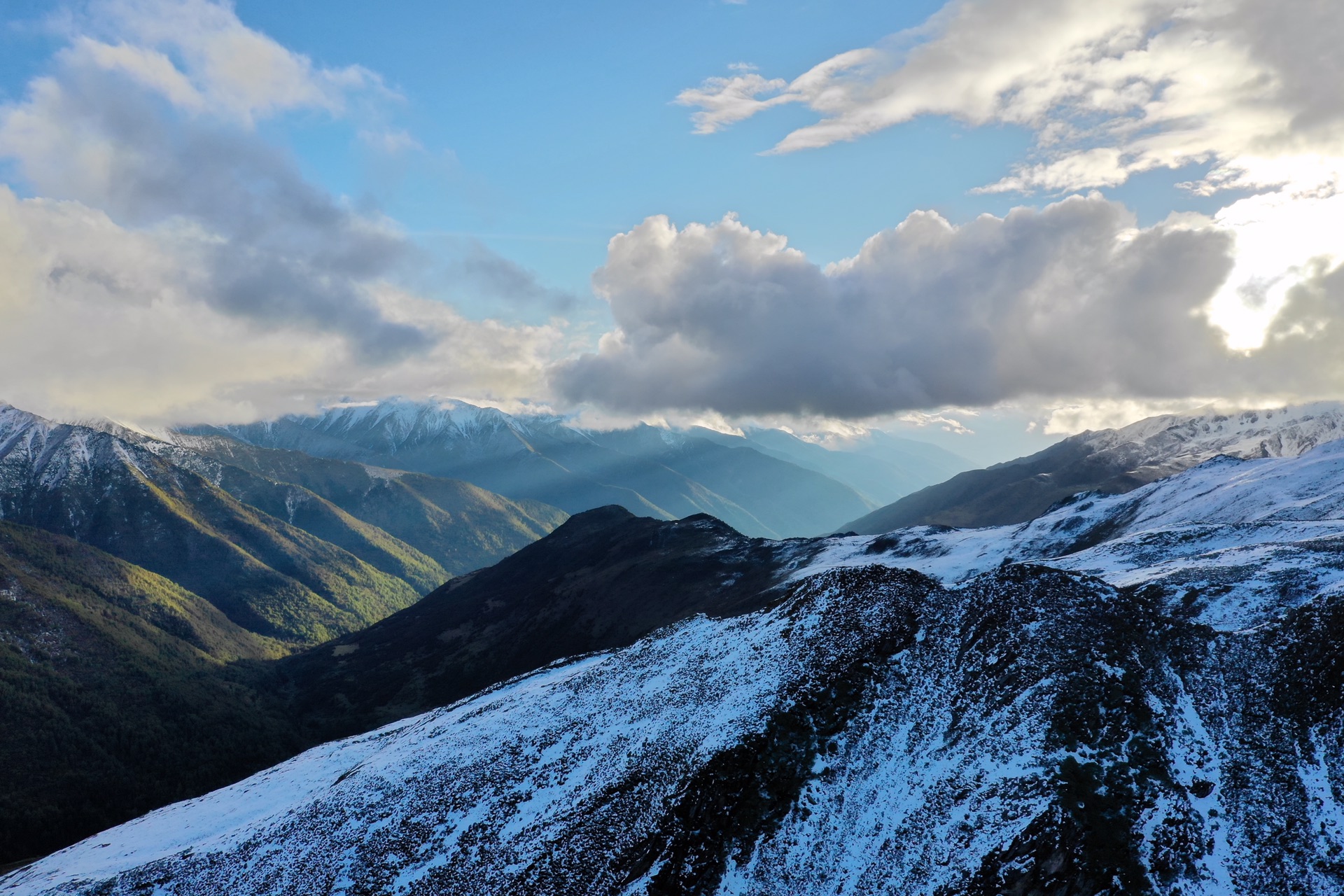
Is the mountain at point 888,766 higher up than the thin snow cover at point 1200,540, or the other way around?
the thin snow cover at point 1200,540

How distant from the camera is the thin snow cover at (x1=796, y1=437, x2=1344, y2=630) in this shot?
52188 mm

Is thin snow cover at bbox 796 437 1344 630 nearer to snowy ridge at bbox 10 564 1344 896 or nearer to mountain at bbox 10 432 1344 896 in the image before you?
mountain at bbox 10 432 1344 896

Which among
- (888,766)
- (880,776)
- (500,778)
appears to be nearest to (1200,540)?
(888,766)

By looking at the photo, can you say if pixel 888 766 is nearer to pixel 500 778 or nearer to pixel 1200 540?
pixel 500 778

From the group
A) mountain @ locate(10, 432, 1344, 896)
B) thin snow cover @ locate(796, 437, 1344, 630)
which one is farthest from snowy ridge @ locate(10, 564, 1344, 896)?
thin snow cover @ locate(796, 437, 1344, 630)

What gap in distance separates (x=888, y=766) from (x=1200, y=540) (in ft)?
199

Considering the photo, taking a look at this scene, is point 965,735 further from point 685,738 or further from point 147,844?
point 147,844

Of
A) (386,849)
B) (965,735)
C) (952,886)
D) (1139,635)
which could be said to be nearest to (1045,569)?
(1139,635)

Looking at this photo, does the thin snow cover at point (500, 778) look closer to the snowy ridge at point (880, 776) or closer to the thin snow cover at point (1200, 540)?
the snowy ridge at point (880, 776)

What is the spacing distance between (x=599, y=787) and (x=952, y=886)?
922 inches

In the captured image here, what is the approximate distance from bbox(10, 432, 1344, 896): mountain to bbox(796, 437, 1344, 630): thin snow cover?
26.2 inches

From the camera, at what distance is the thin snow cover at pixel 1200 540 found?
171 ft

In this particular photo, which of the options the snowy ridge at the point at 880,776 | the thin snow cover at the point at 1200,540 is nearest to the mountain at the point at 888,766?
the snowy ridge at the point at 880,776

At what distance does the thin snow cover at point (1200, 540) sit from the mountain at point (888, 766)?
0.67 m
